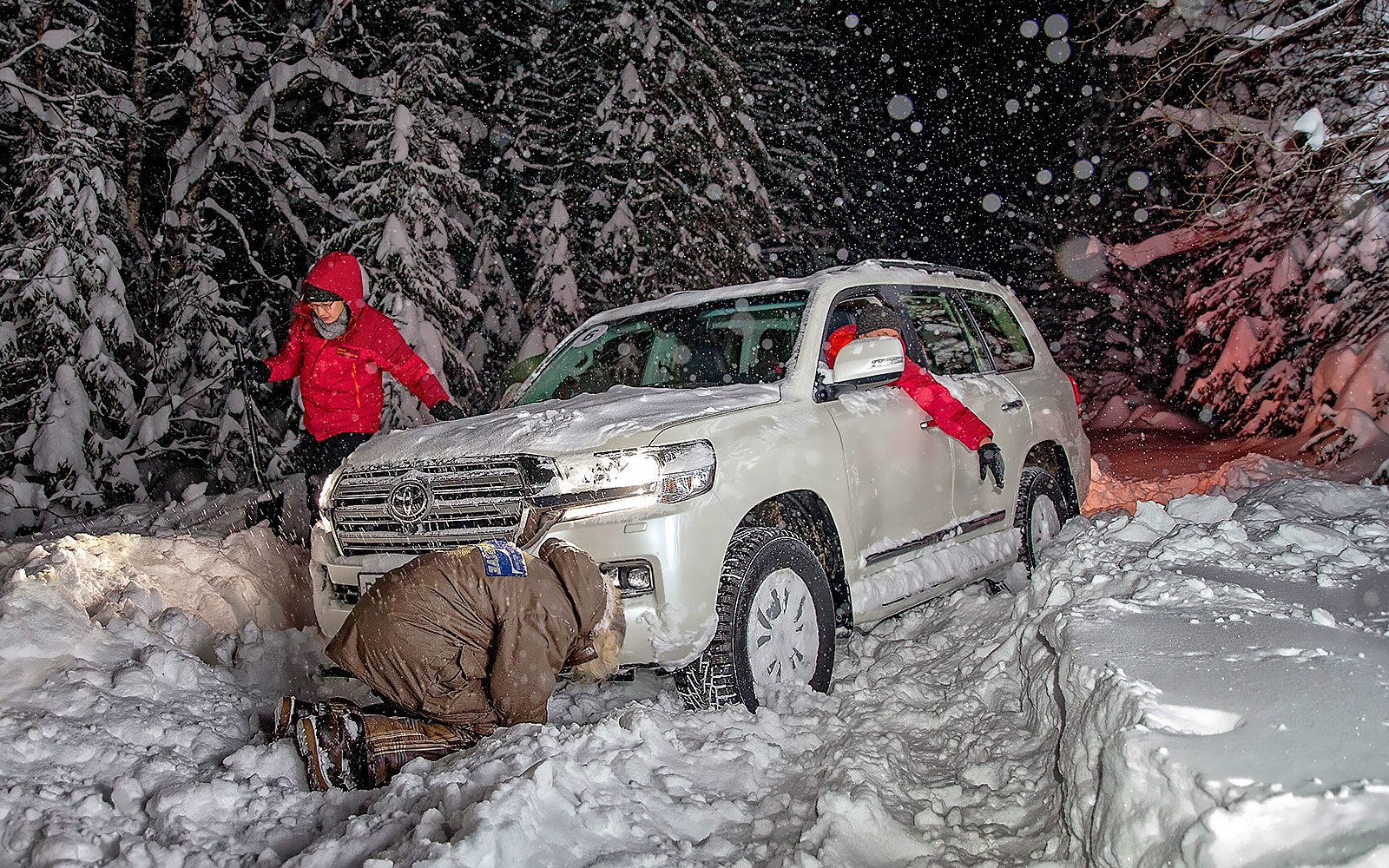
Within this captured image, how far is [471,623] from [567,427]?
2.98ft

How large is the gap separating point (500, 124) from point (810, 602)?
16.5 meters

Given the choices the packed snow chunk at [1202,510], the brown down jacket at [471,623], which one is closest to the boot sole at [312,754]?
the brown down jacket at [471,623]

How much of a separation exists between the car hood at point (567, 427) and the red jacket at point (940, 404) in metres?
1.03

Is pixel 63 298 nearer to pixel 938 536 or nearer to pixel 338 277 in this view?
pixel 338 277

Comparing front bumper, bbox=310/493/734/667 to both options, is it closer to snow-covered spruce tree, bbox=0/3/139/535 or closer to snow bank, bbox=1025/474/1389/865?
snow bank, bbox=1025/474/1389/865

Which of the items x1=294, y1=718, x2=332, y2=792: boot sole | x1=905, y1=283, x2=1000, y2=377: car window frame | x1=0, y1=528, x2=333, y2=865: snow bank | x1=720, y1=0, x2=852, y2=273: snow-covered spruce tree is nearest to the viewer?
x1=0, y1=528, x2=333, y2=865: snow bank

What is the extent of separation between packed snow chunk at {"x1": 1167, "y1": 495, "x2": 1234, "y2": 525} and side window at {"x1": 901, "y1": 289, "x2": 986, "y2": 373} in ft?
4.57

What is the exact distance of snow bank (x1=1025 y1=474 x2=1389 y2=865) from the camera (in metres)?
1.88

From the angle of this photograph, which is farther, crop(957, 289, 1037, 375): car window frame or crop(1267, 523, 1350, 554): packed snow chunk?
crop(957, 289, 1037, 375): car window frame

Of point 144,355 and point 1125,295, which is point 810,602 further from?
point 1125,295

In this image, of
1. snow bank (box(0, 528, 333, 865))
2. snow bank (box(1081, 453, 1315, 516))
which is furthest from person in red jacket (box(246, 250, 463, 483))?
snow bank (box(1081, 453, 1315, 516))

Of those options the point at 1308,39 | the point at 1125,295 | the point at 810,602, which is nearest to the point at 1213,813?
the point at 810,602

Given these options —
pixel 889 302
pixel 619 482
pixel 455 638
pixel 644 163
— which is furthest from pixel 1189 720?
pixel 644 163

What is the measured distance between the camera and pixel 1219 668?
8.79 ft
